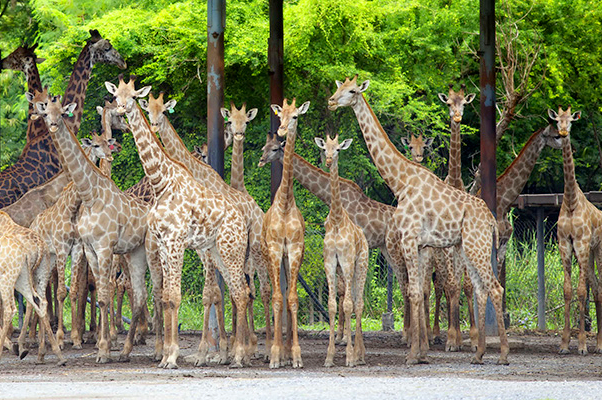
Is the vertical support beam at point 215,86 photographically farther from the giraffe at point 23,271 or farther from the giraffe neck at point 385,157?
the giraffe at point 23,271

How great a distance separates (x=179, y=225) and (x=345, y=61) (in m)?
8.72

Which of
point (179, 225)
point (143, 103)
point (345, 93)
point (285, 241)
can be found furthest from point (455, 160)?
point (179, 225)

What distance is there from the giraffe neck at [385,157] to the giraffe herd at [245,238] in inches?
0.6

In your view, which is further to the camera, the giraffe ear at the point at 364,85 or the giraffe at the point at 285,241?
the giraffe ear at the point at 364,85

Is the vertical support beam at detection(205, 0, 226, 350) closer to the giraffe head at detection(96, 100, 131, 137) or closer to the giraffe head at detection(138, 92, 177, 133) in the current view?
the giraffe head at detection(138, 92, 177, 133)

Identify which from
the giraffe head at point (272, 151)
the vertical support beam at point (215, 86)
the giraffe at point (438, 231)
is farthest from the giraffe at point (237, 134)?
the giraffe at point (438, 231)

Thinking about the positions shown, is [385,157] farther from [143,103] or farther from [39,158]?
[39,158]

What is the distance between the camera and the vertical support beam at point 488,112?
13.9 metres

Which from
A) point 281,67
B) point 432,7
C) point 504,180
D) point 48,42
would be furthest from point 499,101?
point 48,42

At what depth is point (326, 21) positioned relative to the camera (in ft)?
62.4

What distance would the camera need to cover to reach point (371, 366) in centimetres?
1158

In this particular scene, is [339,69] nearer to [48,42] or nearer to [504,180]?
[504,180]

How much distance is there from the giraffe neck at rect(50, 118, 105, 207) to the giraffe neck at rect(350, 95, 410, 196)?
11.5 feet

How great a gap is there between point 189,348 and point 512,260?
7836 mm
